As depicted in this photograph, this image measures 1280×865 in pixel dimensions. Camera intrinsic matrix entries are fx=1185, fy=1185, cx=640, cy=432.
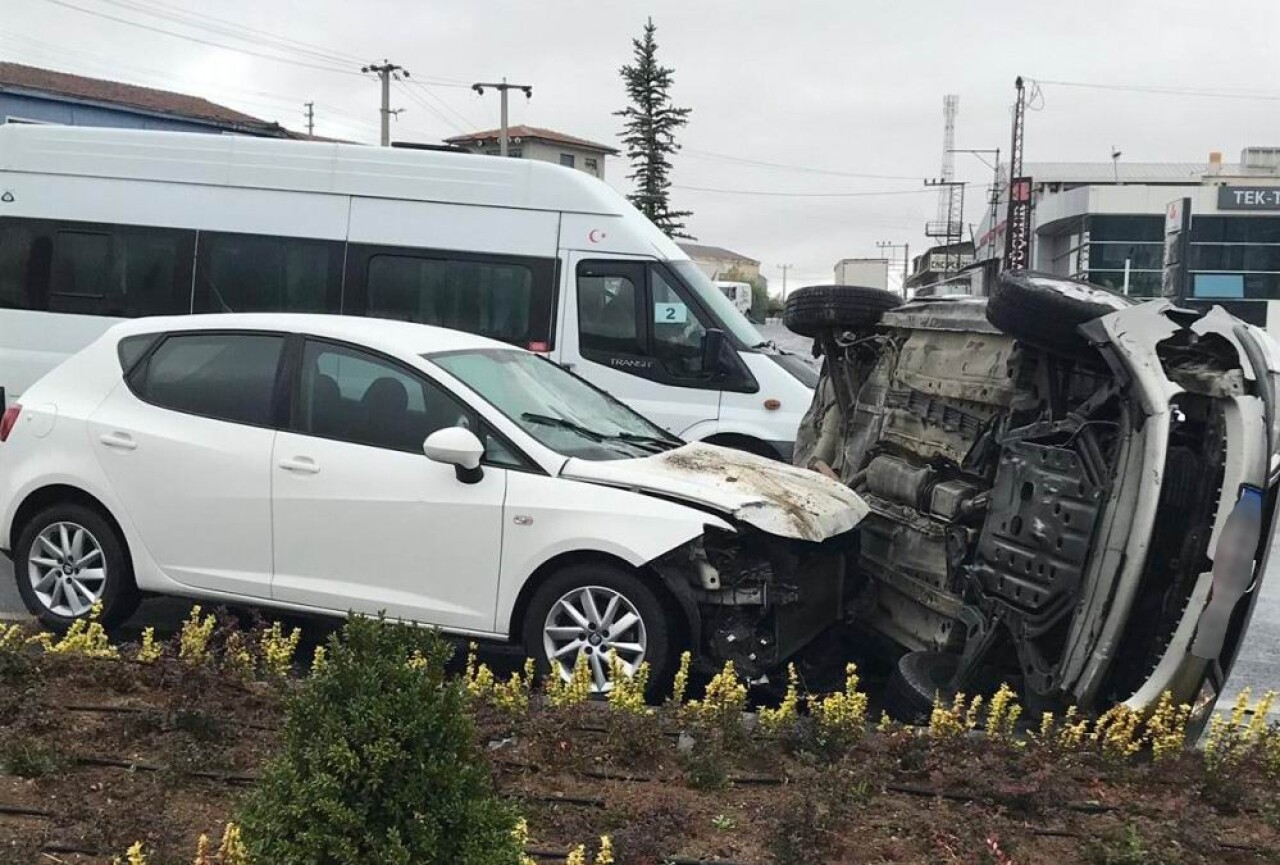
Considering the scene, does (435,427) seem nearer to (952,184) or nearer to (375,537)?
(375,537)

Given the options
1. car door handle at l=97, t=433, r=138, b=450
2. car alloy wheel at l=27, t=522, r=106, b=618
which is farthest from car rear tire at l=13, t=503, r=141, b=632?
car door handle at l=97, t=433, r=138, b=450

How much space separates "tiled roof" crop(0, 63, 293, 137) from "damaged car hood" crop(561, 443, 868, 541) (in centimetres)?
3240

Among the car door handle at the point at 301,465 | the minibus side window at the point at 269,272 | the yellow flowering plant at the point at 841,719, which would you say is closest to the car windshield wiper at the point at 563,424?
the car door handle at the point at 301,465

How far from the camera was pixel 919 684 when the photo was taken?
4875 millimetres

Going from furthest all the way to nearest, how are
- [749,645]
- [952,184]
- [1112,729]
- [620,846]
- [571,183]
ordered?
[952,184] < [571,183] < [749,645] < [1112,729] < [620,846]

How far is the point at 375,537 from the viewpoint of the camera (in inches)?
211

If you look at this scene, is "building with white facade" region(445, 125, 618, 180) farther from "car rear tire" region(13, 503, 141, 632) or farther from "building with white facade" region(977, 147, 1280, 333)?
"car rear tire" region(13, 503, 141, 632)

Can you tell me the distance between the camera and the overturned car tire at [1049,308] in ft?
15.4

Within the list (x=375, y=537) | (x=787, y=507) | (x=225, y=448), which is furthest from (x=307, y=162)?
(x=787, y=507)

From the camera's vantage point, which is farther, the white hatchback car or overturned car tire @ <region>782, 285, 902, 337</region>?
overturned car tire @ <region>782, 285, 902, 337</region>

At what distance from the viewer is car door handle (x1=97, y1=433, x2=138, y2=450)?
581cm

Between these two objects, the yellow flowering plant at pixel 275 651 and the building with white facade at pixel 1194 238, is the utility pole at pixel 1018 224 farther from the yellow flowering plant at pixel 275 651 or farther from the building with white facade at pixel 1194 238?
the yellow flowering plant at pixel 275 651

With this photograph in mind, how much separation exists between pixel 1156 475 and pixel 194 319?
4579 millimetres

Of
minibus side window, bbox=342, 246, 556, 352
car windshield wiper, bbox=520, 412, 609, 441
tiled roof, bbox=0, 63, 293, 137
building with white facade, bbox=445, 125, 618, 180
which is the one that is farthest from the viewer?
building with white facade, bbox=445, 125, 618, 180
